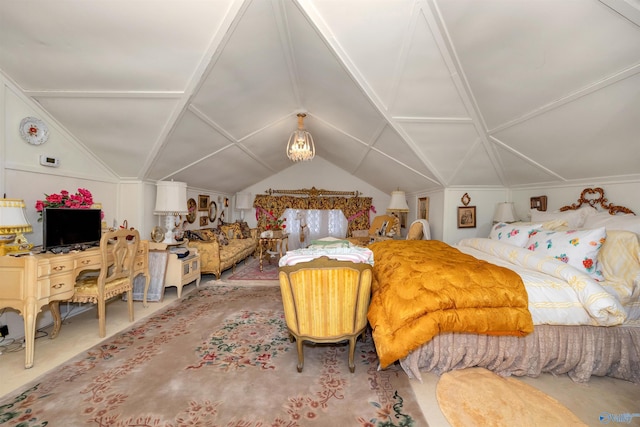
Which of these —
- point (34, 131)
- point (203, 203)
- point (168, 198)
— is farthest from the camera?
point (203, 203)

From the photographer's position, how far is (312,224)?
26.4 ft

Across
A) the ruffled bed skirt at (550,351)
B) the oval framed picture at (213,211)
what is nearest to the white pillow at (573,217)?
the ruffled bed skirt at (550,351)

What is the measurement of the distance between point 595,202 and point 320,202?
567cm

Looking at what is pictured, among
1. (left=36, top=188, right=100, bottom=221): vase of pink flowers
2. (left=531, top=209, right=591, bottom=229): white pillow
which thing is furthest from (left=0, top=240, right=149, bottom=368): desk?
(left=531, top=209, right=591, bottom=229): white pillow

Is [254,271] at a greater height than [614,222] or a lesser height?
lesser

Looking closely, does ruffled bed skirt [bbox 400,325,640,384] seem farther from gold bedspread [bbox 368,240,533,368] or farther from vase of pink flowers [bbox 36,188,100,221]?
vase of pink flowers [bbox 36,188,100,221]

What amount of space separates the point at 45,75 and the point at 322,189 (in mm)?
6022

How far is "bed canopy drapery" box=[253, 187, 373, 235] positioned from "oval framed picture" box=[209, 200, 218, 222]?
1315 mm

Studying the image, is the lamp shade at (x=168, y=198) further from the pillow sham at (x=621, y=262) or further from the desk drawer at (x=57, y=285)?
the pillow sham at (x=621, y=262)

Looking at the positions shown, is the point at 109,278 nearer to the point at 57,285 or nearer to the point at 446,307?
the point at 57,285

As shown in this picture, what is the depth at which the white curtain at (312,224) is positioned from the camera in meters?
7.99

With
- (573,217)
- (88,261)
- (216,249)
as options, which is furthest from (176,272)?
(573,217)

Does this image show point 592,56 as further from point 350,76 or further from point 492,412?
point 492,412

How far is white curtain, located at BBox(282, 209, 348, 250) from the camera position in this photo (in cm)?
799
